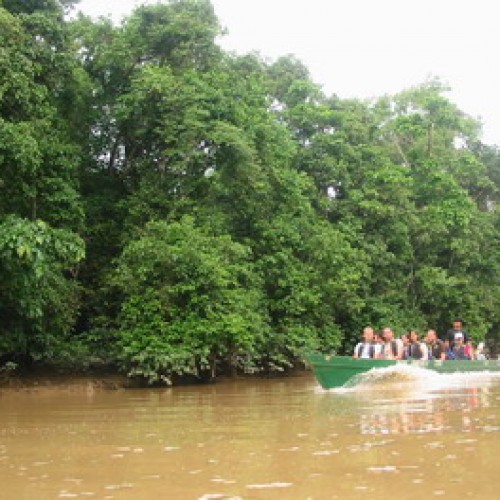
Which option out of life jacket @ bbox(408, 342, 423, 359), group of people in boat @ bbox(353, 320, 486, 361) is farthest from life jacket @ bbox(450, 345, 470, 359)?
life jacket @ bbox(408, 342, 423, 359)

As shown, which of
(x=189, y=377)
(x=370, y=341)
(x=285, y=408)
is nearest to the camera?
(x=285, y=408)

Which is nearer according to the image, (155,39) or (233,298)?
(233,298)

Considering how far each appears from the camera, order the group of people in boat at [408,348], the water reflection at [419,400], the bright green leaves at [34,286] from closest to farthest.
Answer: the water reflection at [419,400]
the bright green leaves at [34,286]
the group of people in boat at [408,348]

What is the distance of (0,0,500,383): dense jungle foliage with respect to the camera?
59.2 ft

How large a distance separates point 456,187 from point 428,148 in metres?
3.03

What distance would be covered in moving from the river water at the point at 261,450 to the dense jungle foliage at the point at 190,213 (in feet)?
20.0

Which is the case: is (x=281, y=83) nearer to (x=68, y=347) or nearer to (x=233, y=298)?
(x=233, y=298)

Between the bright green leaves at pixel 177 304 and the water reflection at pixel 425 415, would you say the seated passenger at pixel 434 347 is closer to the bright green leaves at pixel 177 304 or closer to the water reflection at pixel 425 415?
the bright green leaves at pixel 177 304

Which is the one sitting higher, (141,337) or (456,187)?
(456,187)

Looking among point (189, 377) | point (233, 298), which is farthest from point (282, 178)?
point (189, 377)

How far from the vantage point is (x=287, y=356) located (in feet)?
78.3

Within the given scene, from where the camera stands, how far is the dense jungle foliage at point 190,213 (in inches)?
710

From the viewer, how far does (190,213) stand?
2170cm

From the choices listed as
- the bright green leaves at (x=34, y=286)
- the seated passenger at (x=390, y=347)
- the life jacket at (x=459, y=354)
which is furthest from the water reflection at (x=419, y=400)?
the bright green leaves at (x=34, y=286)
